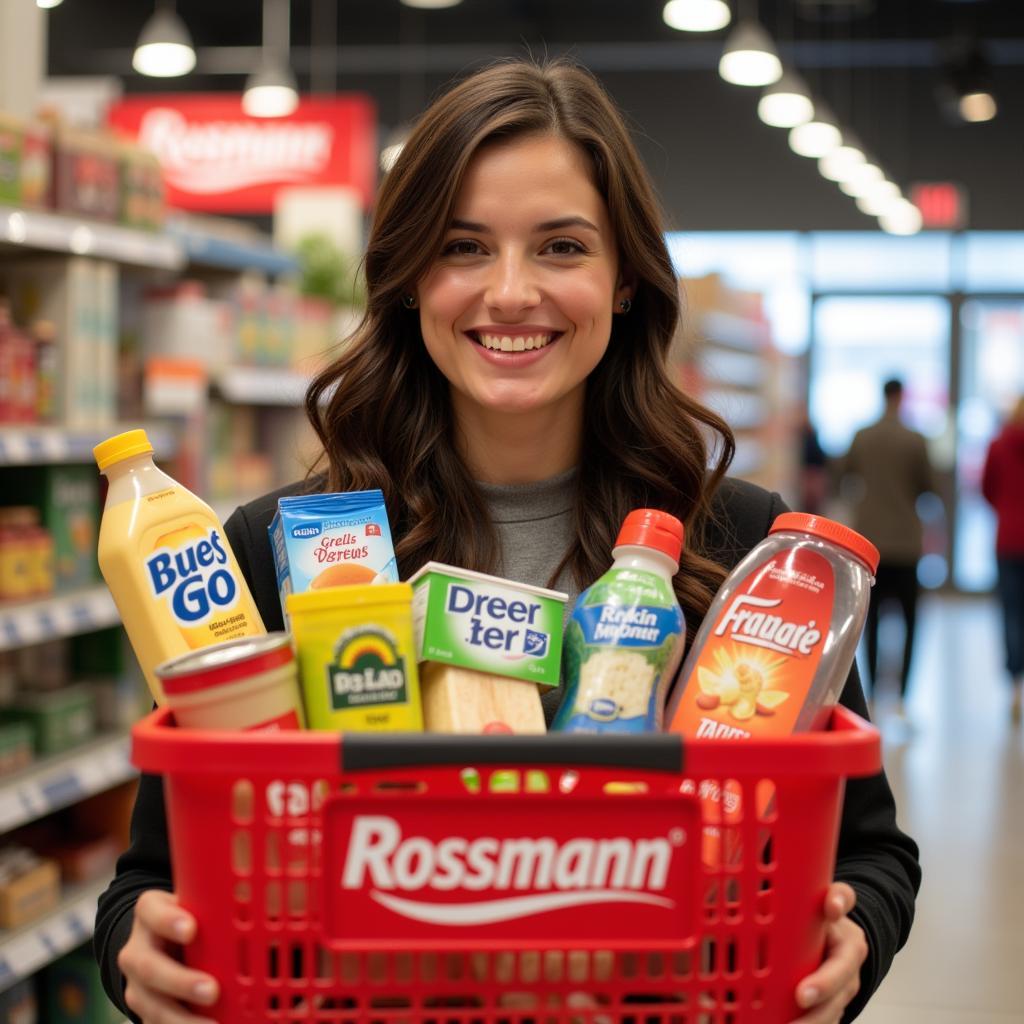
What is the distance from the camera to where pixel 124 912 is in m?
1.31

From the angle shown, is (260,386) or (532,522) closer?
(532,522)

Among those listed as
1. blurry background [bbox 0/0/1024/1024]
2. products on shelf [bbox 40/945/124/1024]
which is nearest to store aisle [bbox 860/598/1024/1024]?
blurry background [bbox 0/0/1024/1024]

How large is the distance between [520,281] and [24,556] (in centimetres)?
216

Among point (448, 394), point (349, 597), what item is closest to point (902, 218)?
point (448, 394)

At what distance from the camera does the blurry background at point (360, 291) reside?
3.38 m

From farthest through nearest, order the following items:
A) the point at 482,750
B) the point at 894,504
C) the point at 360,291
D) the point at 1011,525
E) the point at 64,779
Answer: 1. the point at 1011,525
2. the point at 894,504
3. the point at 360,291
4. the point at 64,779
5. the point at 482,750

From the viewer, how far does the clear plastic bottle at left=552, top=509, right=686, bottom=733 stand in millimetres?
1088

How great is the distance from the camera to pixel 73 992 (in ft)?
Answer: 11.2

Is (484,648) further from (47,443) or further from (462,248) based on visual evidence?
(47,443)

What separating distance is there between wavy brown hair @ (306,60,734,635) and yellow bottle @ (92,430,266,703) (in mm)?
360

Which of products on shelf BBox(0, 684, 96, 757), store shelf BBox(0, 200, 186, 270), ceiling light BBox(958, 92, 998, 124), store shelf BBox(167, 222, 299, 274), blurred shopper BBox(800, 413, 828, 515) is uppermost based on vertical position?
ceiling light BBox(958, 92, 998, 124)

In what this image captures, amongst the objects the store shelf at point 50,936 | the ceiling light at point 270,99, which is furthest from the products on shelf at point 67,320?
the ceiling light at point 270,99

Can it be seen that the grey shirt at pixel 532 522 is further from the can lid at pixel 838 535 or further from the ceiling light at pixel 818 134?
the ceiling light at pixel 818 134

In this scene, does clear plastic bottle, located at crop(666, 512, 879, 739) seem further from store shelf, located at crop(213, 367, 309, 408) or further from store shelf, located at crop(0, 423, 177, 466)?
store shelf, located at crop(213, 367, 309, 408)
